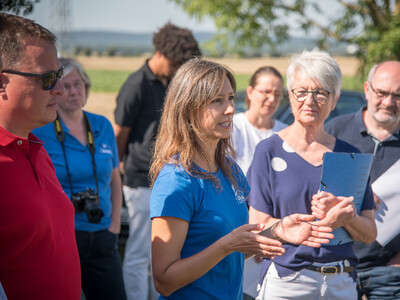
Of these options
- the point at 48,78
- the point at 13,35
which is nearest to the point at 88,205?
the point at 48,78

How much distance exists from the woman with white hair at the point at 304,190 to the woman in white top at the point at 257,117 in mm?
1242

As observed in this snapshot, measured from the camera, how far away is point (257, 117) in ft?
13.0

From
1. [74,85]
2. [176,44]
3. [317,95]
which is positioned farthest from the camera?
[176,44]

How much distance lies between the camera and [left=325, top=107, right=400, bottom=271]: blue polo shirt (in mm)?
2803

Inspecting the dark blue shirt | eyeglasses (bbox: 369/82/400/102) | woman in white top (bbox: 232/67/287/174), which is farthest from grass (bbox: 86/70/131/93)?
the dark blue shirt

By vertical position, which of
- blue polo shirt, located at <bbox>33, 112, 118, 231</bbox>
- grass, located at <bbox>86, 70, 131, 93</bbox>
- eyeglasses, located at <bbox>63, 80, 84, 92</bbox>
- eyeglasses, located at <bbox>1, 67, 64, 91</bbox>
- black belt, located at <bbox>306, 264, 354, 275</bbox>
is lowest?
grass, located at <bbox>86, 70, 131, 93</bbox>

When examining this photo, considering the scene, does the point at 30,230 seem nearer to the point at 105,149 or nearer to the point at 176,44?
the point at 105,149

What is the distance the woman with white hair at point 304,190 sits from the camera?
231 cm

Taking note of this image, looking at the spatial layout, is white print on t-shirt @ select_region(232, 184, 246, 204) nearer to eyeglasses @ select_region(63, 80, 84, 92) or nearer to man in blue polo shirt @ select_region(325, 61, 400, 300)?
man in blue polo shirt @ select_region(325, 61, 400, 300)

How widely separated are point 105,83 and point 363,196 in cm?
4398

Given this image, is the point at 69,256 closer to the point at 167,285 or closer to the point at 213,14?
the point at 167,285

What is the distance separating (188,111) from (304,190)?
2.49ft

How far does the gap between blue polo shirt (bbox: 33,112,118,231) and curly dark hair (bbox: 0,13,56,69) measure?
1.23 meters

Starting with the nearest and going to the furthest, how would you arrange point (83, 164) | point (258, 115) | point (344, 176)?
point (344, 176) < point (83, 164) < point (258, 115)
